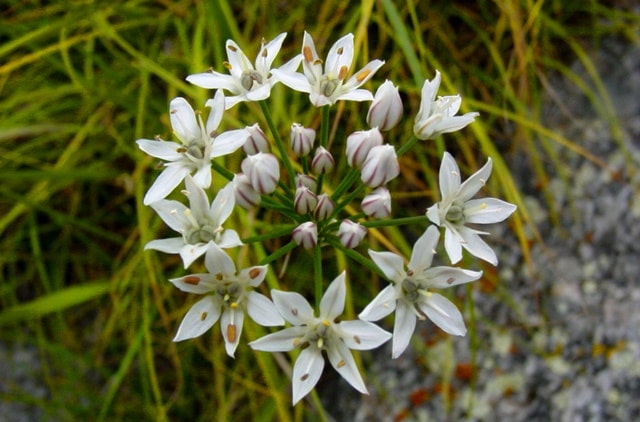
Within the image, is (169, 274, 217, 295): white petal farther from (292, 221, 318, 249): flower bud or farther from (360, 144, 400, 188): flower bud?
(360, 144, 400, 188): flower bud

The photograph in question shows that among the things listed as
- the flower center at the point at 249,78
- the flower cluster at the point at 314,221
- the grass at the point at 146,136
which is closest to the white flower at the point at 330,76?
the flower cluster at the point at 314,221

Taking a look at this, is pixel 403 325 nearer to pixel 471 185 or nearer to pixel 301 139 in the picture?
pixel 471 185

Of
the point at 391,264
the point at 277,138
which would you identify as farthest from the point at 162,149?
the point at 391,264

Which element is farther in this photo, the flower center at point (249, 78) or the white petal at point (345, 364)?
the flower center at point (249, 78)

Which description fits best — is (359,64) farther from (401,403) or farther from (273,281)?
(401,403)

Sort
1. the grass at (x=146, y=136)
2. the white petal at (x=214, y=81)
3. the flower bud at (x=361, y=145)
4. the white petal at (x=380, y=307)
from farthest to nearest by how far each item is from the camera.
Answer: the grass at (x=146, y=136) → the white petal at (x=214, y=81) → the flower bud at (x=361, y=145) → the white petal at (x=380, y=307)

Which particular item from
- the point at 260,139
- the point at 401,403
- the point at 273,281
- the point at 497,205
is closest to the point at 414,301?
the point at 497,205

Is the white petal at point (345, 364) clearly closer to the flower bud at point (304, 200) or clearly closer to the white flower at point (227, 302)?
the white flower at point (227, 302)

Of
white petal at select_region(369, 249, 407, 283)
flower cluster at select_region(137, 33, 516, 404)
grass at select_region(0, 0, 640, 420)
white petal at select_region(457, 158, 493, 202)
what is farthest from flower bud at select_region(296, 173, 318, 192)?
grass at select_region(0, 0, 640, 420)
